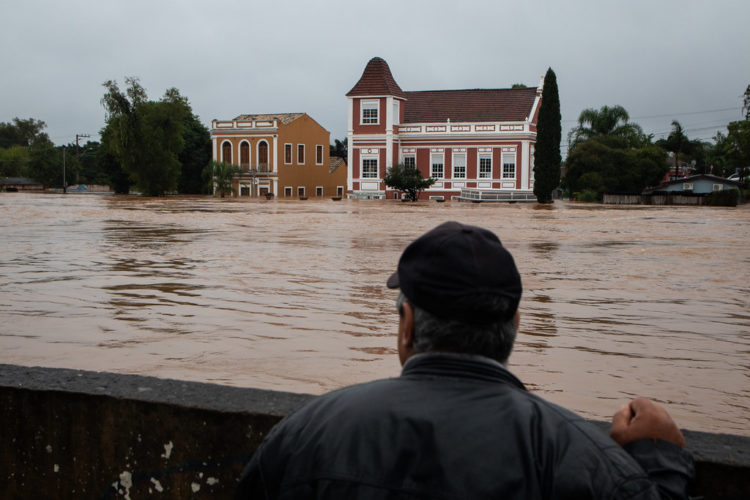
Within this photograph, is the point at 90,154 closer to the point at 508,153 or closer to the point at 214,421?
the point at 508,153

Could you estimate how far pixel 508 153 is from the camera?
50.2 meters

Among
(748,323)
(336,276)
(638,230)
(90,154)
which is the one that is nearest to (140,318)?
(336,276)

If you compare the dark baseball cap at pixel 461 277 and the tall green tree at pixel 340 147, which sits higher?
the tall green tree at pixel 340 147

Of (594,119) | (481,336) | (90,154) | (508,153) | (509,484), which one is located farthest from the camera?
(90,154)

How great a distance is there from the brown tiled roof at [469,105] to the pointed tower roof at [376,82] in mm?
2645

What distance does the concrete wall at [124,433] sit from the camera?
2223mm

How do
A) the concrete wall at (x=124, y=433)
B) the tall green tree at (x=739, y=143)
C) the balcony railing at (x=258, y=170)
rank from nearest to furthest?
the concrete wall at (x=124, y=433) < the tall green tree at (x=739, y=143) < the balcony railing at (x=258, y=170)

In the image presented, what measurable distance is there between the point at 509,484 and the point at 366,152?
50.8 m

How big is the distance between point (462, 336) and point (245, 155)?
62275mm

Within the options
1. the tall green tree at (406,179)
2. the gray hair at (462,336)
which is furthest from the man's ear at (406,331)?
the tall green tree at (406,179)

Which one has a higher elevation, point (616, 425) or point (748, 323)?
point (616, 425)

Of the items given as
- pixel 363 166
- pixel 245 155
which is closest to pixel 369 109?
pixel 363 166

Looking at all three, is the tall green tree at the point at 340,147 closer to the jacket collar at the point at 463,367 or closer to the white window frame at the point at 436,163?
the white window frame at the point at 436,163

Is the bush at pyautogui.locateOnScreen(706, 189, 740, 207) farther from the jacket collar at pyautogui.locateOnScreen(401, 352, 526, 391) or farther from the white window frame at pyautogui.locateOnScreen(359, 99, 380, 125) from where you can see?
the jacket collar at pyautogui.locateOnScreen(401, 352, 526, 391)
